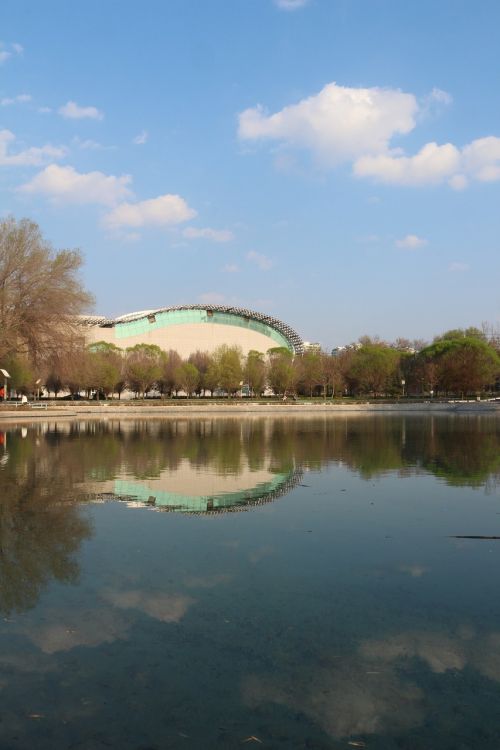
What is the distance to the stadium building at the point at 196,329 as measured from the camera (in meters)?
104

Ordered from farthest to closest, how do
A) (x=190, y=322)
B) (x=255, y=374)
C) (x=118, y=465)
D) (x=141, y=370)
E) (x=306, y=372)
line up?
(x=190, y=322) → (x=306, y=372) → (x=255, y=374) → (x=141, y=370) → (x=118, y=465)

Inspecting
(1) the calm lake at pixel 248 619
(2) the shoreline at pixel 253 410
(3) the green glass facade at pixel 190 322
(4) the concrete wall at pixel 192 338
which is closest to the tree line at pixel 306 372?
(2) the shoreline at pixel 253 410

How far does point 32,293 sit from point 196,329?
252ft

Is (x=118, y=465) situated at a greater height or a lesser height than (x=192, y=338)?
lesser

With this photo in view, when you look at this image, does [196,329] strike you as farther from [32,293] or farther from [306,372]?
[32,293]

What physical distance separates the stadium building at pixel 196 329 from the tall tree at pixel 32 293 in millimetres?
67579

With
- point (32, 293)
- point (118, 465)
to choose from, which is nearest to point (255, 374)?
point (32, 293)

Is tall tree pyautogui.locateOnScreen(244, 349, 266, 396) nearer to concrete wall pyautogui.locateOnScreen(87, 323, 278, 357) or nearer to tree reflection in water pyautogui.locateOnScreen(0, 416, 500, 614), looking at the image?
concrete wall pyautogui.locateOnScreen(87, 323, 278, 357)

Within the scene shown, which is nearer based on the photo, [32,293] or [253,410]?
[32,293]

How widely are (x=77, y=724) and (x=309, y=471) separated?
11.1 metres

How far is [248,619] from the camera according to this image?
16.9 ft

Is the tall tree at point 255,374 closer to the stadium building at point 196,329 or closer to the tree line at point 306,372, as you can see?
the tree line at point 306,372

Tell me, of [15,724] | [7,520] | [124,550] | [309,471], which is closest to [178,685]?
[15,724]

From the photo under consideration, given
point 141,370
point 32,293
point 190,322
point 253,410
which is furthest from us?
point 190,322
